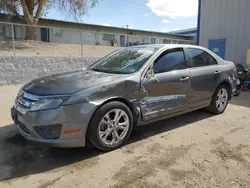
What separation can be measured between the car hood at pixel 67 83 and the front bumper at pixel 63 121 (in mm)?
247

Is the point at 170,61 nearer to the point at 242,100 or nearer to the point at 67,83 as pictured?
the point at 67,83

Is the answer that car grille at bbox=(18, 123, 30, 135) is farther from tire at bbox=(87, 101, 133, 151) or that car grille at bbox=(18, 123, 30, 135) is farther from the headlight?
tire at bbox=(87, 101, 133, 151)

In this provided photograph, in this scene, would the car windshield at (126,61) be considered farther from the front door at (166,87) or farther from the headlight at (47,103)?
the headlight at (47,103)

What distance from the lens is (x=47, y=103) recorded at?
2578 mm

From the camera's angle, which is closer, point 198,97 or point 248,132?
point 248,132

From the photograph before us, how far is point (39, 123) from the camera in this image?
2.55 m

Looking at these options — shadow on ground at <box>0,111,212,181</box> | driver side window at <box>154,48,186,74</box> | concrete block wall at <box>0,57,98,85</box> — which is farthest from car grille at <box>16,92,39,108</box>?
concrete block wall at <box>0,57,98,85</box>

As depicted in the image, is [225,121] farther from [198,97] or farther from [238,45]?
[238,45]

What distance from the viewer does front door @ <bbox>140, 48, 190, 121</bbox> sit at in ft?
10.7

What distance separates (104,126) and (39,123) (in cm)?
86

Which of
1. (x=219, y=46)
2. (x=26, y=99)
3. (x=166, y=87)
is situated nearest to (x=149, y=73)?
(x=166, y=87)

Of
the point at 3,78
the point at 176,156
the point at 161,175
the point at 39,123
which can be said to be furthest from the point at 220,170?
the point at 3,78

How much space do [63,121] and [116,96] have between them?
Result: 804 mm

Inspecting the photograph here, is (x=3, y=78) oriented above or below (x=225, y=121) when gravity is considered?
above
